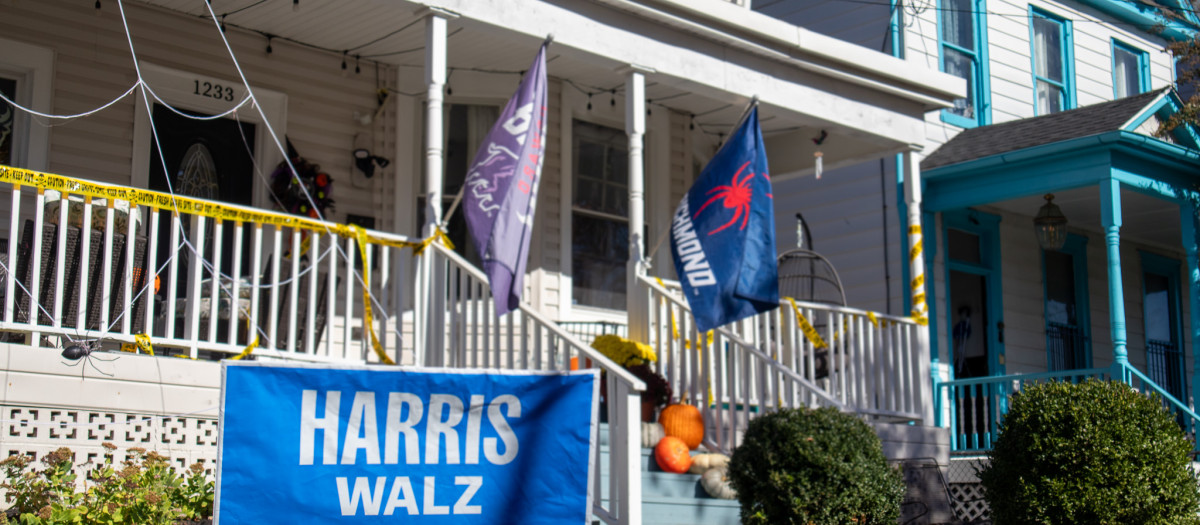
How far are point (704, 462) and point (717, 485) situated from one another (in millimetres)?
238

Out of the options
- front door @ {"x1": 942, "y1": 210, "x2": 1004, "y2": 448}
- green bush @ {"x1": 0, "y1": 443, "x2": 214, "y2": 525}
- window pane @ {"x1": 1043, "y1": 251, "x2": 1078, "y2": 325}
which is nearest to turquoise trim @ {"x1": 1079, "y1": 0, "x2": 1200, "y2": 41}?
window pane @ {"x1": 1043, "y1": 251, "x2": 1078, "y2": 325}

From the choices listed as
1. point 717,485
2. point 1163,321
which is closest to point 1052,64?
point 1163,321

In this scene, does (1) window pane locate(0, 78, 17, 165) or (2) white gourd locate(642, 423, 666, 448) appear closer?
(2) white gourd locate(642, 423, 666, 448)

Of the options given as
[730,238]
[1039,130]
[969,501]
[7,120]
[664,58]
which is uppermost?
[1039,130]

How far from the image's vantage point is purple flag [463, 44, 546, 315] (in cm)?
755

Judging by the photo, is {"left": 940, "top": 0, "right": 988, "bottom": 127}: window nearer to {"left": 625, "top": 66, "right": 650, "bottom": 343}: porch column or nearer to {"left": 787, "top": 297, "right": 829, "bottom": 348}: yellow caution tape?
{"left": 787, "top": 297, "right": 829, "bottom": 348}: yellow caution tape

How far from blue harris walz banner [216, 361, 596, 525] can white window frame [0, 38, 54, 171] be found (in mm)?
4960

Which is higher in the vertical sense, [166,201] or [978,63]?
[978,63]

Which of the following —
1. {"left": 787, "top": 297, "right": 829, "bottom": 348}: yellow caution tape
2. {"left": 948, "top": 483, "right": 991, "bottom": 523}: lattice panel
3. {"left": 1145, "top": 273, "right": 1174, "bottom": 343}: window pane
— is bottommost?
{"left": 948, "top": 483, "right": 991, "bottom": 523}: lattice panel

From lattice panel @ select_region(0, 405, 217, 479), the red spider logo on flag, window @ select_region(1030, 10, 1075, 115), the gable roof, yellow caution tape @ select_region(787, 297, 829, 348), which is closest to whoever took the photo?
lattice panel @ select_region(0, 405, 217, 479)

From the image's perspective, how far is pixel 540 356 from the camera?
775cm

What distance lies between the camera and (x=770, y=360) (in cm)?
920

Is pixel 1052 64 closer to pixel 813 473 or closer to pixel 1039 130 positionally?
pixel 1039 130

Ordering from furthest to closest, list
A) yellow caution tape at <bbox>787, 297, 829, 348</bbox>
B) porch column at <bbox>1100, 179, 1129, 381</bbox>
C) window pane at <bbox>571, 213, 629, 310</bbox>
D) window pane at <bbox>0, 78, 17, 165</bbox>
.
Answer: window pane at <bbox>571, 213, 629, 310</bbox>, porch column at <bbox>1100, 179, 1129, 381</bbox>, yellow caution tape at <bbox>787, 297, 829, 348</bbox>, window pane at <bbox>0, 78, 17, 165</bbox>
